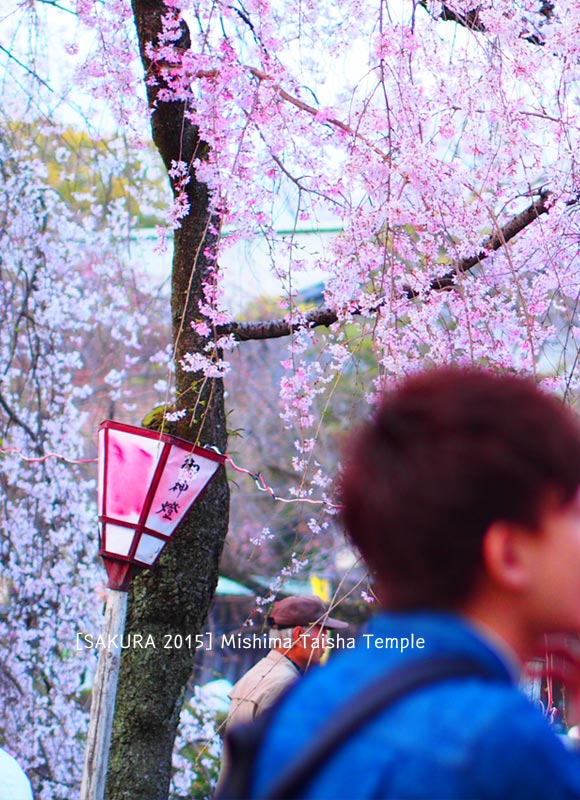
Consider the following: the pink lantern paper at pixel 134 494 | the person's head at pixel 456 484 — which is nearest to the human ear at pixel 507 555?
the person's head at pixel 456 484

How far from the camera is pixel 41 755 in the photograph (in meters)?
6.50

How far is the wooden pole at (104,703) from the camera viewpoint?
2.84 m

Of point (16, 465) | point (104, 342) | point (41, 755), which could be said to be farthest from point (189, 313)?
point (104, 342)

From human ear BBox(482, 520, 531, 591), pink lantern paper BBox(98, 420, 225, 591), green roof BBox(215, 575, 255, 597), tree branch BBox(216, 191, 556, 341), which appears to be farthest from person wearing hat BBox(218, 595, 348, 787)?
green roof BBox(215, 575, 255, 597)

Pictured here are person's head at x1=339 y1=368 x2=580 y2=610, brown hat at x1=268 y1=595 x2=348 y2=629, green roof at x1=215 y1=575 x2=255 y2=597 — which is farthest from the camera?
green roof at x1=215 y1=575 x2=255 y2=597

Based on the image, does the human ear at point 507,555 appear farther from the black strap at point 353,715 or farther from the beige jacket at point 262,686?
the beige jacket at point 262,686

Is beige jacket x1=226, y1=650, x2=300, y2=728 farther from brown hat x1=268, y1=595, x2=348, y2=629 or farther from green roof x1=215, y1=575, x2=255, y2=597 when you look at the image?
green roof x1=215, y1=575, x2=255, y2=597

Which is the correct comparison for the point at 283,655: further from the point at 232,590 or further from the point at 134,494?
the point at 232,590

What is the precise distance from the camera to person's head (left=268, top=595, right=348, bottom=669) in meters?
3.02

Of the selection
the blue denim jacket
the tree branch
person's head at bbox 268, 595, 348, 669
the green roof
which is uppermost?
the green roof

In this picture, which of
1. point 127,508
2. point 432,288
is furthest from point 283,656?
point 432,288

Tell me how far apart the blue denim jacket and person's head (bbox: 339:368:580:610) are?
5 centimetres

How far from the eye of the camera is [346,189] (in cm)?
350

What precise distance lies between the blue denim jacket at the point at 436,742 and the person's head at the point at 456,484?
0.15ft
